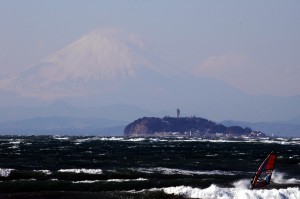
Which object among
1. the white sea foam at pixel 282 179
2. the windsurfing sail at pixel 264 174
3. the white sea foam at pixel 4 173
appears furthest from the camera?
the white sea foam at pixel 4 173

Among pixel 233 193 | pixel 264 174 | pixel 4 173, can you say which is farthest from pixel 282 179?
pixel 4 173

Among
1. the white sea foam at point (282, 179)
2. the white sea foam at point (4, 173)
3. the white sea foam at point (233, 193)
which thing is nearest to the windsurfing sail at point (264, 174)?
the white sea foam at point (233, 193)

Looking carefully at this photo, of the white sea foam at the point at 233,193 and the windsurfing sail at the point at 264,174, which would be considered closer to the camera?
the white sea foam at the point at 233,193

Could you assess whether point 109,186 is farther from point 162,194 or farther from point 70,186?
point 162,194

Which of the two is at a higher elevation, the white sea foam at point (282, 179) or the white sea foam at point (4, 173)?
the white sea foam at point (4, 173)

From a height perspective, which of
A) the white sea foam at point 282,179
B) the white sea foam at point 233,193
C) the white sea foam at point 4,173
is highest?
the white sea foam at point 4,173

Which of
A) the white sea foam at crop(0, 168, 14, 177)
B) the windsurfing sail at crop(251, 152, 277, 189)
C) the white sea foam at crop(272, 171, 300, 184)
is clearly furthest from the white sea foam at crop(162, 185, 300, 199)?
the white sea foam at crop(0, 168, 14, 177)

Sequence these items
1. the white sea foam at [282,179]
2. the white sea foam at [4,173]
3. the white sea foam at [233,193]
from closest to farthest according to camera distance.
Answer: the white sea foam at [233,193], the white sea foam at [282,179], the white sea foam at [4,173]

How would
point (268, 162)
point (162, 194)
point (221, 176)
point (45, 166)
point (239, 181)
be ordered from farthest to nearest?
point (45, 166)
point (221, 176)
point (239, 181)
point (268, 162)
point (162, 194)

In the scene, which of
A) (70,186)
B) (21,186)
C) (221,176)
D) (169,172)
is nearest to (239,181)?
(221,176)

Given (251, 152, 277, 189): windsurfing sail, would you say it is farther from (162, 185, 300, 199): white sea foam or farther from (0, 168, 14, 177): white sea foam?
(0, 168, 14, 177): white sea foam

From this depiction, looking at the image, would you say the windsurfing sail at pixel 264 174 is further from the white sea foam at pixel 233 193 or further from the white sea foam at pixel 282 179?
the white sea foam at pixel 282 179
